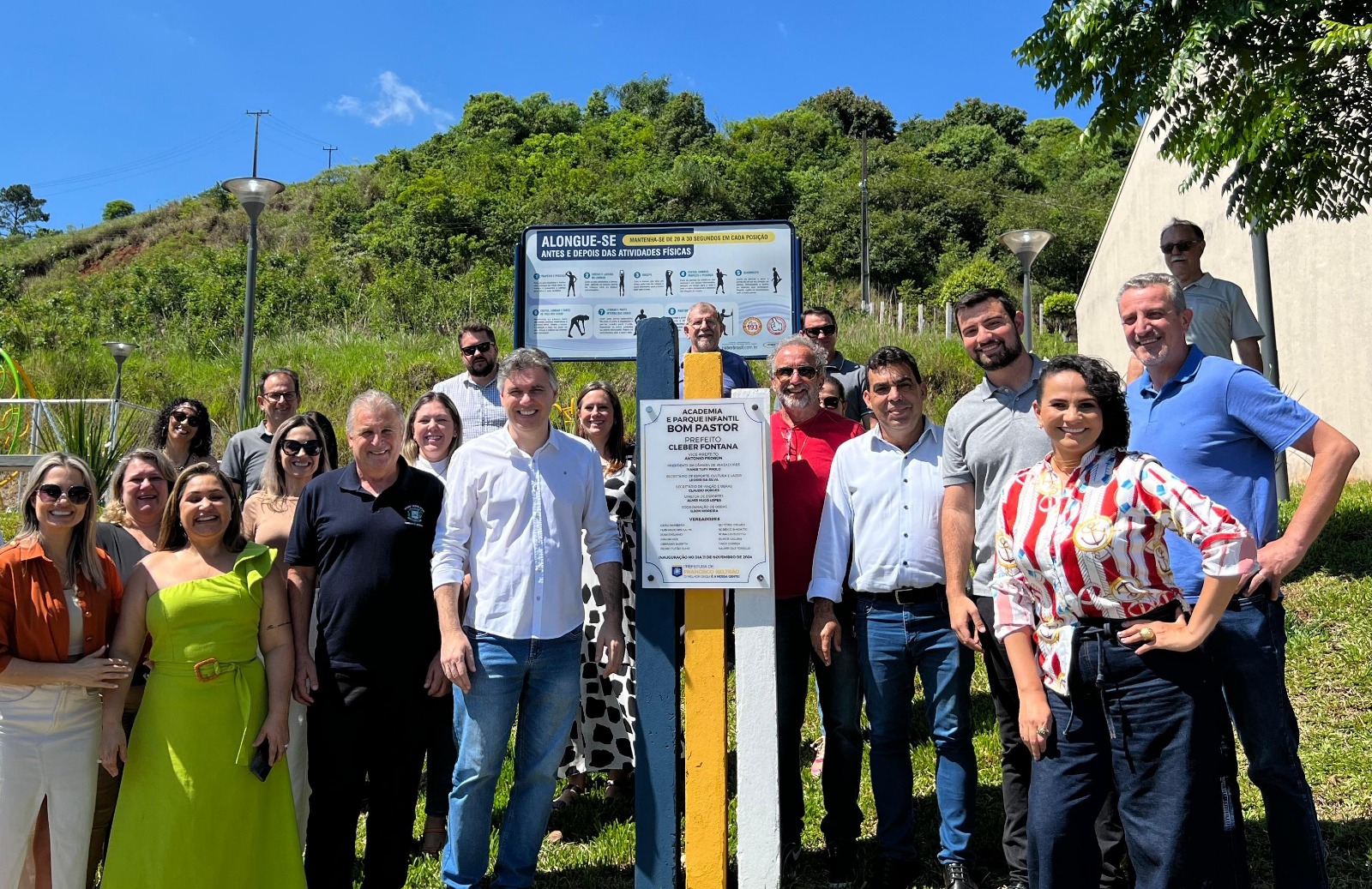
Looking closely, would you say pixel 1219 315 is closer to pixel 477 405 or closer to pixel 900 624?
pixel 900 624

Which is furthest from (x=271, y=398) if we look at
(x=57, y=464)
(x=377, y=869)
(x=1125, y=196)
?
(x=1125, y=196)

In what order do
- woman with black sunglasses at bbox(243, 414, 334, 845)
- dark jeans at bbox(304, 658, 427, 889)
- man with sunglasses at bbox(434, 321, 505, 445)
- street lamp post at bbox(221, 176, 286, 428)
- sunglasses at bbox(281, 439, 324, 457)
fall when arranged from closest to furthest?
1. dark jeans at bbox(304, 658, 427, 889)
2. woman with black sunglasses at bbox(243, 414, 334, 845)
3. sunglasses at bbox(281, 439, 324, 457)
4. man with sunglasses at bbox(434, 321, 505, 445)
5. street lamp post at bbox(221, 176, 286, 428)

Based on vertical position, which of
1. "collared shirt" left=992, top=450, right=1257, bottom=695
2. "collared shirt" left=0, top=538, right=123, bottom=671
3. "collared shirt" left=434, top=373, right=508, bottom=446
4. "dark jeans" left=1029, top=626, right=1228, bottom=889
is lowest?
"dark jeans" left=1029, top=626, right=1228, bottom=889

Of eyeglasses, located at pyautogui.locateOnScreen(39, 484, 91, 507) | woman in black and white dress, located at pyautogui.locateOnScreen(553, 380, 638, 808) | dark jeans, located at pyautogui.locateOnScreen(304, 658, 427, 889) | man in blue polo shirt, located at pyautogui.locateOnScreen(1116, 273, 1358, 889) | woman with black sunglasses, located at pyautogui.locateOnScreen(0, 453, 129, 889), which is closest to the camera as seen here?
man in blue polo shirt, located at pyautogui.locateOnScreen(1116, 273, 1358, 889)

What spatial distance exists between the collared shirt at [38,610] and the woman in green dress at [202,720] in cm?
11

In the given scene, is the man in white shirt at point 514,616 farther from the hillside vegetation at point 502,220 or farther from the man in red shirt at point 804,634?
the hillside vegetation at point 502,220

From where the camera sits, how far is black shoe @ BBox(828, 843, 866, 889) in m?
4.05

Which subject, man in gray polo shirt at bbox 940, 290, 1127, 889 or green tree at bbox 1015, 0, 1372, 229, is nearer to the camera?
man in gray polo shirt at bbox 940, 290, 1127, 889

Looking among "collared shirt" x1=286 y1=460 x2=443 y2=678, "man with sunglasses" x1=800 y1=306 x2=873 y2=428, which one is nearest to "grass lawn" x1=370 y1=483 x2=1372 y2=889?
"collared shirt" x1=286 y1=460 x2=443 y2=678

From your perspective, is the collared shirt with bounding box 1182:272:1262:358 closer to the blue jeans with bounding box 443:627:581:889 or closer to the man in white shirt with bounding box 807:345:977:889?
the man in white shirt with bounding box 807:345:977:889

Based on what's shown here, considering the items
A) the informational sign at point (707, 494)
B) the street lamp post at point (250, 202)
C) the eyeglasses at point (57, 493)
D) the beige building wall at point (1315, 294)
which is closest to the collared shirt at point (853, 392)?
the informational sign at point (707, 494)

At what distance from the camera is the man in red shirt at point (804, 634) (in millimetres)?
4062

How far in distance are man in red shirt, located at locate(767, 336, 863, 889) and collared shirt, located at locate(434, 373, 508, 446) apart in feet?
7.45

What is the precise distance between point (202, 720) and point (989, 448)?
10.2ft
